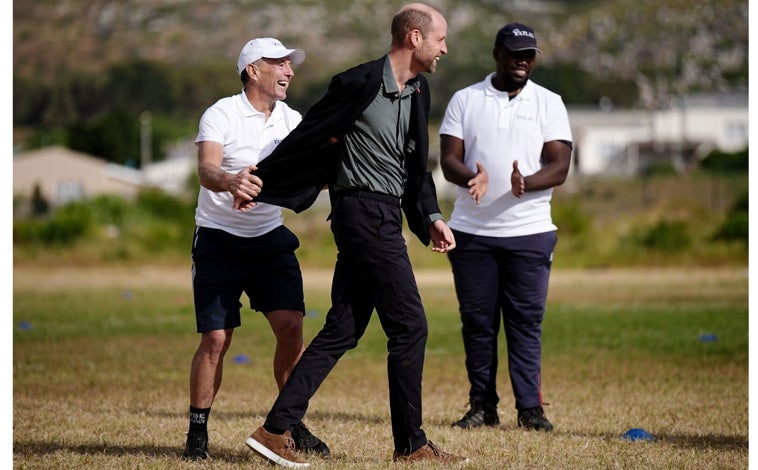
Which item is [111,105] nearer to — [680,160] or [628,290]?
[680,160]

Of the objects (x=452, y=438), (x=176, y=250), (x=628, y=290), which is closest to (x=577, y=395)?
(x=452, y=438)

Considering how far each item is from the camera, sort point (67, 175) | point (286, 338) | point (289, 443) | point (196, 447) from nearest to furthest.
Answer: point (289, 443), point (196, 447), point (286, 338), point (67, 175)

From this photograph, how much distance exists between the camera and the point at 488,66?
509ft

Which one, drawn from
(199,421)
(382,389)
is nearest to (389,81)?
(199,421)

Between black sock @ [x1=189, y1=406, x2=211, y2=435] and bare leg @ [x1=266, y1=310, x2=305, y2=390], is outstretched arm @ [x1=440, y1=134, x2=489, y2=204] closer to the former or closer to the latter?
bare leg @ [x1=266, y1=310, x2=305, y2=390]

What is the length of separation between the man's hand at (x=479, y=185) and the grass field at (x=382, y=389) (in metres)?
1.41

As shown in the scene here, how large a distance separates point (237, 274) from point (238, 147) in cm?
66

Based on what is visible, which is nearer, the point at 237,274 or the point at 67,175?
the point at 237,274

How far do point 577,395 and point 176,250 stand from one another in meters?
25.1

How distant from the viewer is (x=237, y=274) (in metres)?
7.07

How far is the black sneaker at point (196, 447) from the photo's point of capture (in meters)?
6.96

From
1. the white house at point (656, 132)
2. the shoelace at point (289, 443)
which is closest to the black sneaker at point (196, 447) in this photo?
the shoelace at point (289, 443)

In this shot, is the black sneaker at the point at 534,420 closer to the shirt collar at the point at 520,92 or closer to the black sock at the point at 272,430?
the shirt collar at the point at 520,92

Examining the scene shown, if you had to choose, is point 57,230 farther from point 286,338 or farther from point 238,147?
point 238,147
